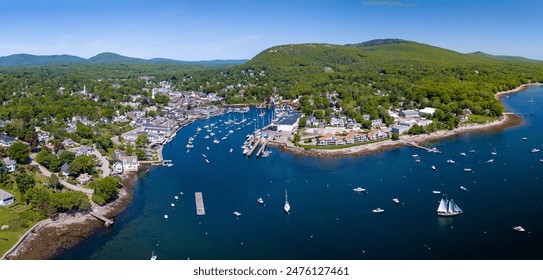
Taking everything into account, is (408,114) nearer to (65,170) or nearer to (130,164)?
(130,164)

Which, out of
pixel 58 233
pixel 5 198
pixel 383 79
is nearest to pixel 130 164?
pixel 5 198

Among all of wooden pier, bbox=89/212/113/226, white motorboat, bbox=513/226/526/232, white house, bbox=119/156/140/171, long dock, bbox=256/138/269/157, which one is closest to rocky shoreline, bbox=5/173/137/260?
wooden pier, bbox=89/212/113/226

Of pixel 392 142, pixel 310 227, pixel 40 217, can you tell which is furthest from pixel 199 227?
pixel 392 142

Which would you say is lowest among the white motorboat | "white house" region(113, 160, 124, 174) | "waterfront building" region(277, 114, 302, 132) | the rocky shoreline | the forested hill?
the rocky shoreline

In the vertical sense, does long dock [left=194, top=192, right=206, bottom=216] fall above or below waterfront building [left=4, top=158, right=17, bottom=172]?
below

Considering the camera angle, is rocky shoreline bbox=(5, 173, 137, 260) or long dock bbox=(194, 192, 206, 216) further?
long dock bbox=(194, 192, 206, 216)

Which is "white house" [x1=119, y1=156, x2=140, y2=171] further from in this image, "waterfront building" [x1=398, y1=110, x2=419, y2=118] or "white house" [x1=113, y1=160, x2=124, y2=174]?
"waterfront building" [x1=398, y1=110, x2=419, y2=118]

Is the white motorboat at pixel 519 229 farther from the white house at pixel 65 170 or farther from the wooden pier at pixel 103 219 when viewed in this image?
the white house at pixel 65 170

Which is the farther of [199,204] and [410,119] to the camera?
[410,119]
